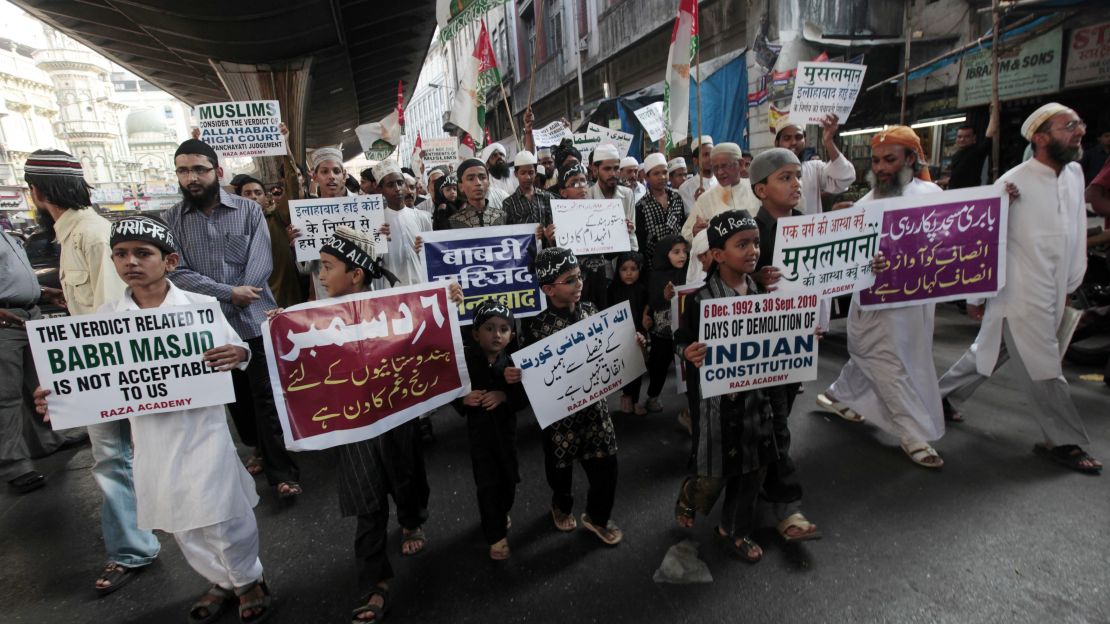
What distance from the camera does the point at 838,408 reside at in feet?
13.8

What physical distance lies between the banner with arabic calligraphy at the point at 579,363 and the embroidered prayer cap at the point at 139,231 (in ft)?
5.41

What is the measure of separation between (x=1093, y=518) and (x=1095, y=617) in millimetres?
884

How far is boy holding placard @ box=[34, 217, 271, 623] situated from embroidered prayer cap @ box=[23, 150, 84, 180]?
145 cm

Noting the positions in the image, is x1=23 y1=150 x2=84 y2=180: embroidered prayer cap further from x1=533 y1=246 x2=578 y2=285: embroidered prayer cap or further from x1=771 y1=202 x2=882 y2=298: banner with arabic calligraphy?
x1=771 y1=202 x2=882 y2=298: banner with arabic calligraphy

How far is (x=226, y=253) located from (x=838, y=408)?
4.59 metres

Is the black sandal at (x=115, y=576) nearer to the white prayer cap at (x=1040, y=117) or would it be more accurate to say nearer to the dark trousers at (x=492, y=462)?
the dark trousers at (x=492, y=462)

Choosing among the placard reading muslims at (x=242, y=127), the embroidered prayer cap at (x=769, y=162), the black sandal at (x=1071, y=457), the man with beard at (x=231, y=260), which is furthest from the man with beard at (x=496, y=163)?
the black sandal at (x=1071, y=457)

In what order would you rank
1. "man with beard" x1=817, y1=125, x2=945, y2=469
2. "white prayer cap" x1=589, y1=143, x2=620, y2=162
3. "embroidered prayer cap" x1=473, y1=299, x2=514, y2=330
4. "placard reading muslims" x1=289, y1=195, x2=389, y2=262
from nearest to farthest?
1. "embroidered prayer cap" x1=473, y1=299, x2=514, y2=330
2. "man with beard" x1=817, y1=125, x2=945, y2=469
3. "placard reading muslims" x1=289, y1=195, x2=389, y2=262
4. "white prayer cap" x1=589, y1=143, x2=620, y2=162

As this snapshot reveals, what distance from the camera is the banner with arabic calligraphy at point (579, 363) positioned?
8.24ft

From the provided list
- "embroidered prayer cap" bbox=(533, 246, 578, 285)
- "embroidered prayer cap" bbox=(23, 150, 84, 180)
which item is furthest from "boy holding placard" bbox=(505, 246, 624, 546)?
"embroidered prayer cap" bbox=(23, 150, 84, 180)

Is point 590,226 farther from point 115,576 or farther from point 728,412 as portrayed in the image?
point 115,576

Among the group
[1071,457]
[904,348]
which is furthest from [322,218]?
[1071,457]

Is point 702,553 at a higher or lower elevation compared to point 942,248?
lower

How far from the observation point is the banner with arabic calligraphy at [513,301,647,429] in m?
2.51
